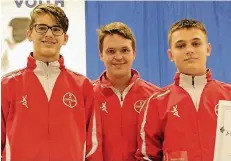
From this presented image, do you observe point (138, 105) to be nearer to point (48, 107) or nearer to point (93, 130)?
point (93, 130)

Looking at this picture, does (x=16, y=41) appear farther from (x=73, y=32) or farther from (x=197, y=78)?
(x=197, y=78)

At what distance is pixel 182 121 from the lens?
57.2 inches

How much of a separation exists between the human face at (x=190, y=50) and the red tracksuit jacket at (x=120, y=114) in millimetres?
203

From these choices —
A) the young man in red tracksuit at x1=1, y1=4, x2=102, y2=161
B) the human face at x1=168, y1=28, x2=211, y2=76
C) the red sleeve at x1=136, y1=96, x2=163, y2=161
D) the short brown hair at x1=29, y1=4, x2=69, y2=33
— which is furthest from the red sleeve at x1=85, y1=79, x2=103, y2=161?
the human face at x1=168, y1=28, x2=211, y2=76

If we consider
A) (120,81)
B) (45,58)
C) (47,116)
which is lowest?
(47,116)

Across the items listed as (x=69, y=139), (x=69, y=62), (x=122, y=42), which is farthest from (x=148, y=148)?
(x=69, y=62)

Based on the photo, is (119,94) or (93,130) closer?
(93,130)

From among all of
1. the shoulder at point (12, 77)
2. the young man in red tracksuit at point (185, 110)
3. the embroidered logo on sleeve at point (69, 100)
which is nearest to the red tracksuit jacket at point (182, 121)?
the young man in red tracksuit at point (185, 110)

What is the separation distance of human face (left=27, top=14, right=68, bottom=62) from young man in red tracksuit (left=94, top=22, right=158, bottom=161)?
0.84 ft

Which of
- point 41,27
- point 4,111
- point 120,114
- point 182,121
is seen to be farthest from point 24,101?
point 182,121

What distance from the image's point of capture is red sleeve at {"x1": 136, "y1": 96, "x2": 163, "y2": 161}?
4.76 feet

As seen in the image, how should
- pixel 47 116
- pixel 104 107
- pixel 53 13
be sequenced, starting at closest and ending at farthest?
pixel 47 116 < pixel 53 13 < pixel 104 107

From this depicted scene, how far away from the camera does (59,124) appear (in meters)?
1.38

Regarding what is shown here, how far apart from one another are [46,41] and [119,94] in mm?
421
